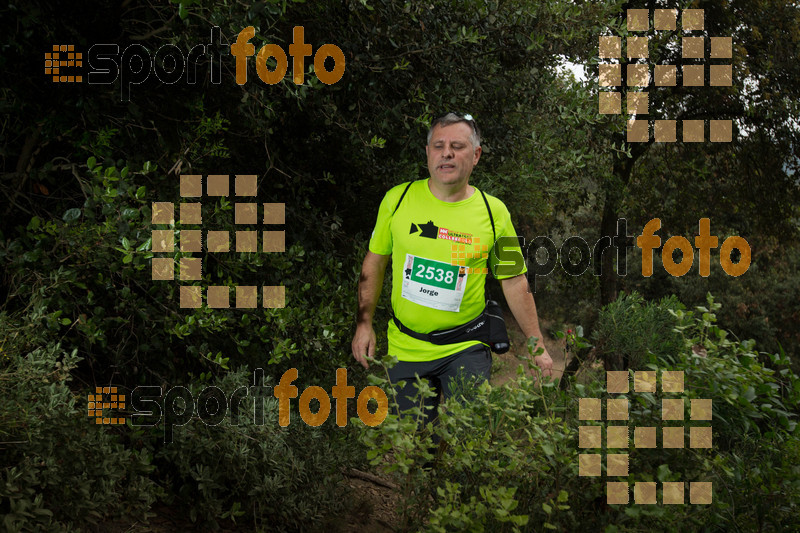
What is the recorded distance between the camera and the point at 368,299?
492 cm

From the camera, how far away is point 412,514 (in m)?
3.53

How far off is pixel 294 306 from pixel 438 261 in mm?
1250

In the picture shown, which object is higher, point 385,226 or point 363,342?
point 385,226

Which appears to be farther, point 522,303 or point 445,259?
point 522,303

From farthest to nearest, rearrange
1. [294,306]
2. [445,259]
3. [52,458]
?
[294,306] < [445,259] < [52,458]

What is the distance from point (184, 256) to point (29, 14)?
1847mm

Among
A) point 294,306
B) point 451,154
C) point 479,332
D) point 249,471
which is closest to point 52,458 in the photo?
point 249,471

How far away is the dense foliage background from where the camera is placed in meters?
2.99

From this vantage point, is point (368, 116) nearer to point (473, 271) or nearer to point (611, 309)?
point (473, 271)

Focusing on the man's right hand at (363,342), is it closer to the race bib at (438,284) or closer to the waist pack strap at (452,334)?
the waist pack strap at (452,334)

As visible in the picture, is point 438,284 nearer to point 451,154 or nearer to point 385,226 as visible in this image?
point 385,226

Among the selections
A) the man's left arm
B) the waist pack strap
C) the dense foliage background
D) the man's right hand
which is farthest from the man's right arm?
the man's left arm

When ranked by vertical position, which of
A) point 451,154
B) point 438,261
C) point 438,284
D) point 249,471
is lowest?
point 249,471

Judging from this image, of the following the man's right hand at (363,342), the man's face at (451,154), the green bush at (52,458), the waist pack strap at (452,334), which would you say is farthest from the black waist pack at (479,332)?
the green bush at (52,458)
